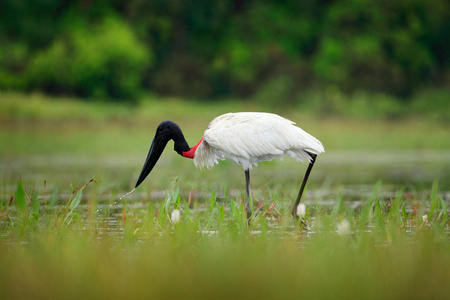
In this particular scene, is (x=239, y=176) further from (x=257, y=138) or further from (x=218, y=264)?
(x=218, y=264)

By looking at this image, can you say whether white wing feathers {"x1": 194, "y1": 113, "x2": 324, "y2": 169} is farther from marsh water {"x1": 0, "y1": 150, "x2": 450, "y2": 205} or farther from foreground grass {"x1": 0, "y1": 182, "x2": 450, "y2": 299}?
foreground grass {"x1": 0, "y1": 182, "x2": 450, "y2": 299}

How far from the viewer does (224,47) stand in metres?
37.8

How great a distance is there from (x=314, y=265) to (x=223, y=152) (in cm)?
300

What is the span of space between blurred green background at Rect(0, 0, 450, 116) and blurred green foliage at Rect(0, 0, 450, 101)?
0.06 meters

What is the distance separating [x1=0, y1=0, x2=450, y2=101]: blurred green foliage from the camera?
32.2 metres

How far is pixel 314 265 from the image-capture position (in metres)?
3.52

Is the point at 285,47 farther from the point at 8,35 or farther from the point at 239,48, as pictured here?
the point at 8,35

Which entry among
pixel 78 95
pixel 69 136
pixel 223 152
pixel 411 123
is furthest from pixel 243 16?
pixel 223 152

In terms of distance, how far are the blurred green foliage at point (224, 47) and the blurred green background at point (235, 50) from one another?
0.06 m

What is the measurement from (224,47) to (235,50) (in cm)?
126

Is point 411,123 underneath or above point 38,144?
above

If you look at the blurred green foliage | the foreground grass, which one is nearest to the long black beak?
the foreground grass

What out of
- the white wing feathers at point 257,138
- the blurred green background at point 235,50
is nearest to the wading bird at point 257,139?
the white wing feathers at point 257,138

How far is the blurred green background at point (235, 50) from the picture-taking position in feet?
104
